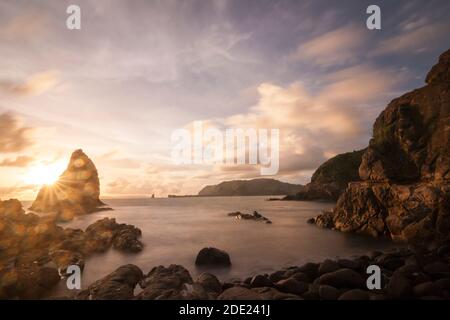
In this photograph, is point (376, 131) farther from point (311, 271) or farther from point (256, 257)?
point (311, 271)

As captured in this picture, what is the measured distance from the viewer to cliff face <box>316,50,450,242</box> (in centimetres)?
2647

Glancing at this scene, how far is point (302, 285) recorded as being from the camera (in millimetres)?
13680

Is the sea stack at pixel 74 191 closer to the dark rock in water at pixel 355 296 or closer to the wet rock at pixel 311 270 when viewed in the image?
the wet rock at pixel 311 270

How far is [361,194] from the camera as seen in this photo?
1436 inches

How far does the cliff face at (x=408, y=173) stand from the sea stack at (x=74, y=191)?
104 m

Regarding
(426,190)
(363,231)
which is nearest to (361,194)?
(363,231)

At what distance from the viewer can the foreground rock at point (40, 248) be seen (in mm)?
15770

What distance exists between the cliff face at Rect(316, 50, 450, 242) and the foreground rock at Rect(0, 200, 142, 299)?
27.5m

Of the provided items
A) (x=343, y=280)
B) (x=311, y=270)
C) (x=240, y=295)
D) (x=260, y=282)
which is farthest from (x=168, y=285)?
(x=343, y=280)

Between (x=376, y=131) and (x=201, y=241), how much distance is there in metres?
28.4

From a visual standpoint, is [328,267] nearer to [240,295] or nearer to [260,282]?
[260,282]

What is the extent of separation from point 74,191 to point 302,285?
457 ft

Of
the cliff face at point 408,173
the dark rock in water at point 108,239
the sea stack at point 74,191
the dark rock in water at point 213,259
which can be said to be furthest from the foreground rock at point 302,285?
the sea stack at point 74,191
